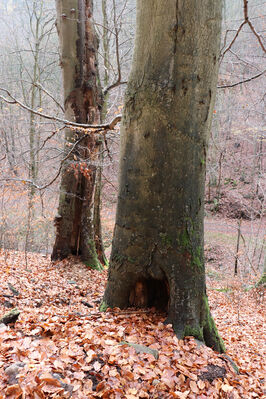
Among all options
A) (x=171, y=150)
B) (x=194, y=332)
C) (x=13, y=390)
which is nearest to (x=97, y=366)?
(x=13, y=390)

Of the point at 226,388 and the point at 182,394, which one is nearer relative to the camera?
the point at 182,394

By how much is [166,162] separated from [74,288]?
3.78 metres

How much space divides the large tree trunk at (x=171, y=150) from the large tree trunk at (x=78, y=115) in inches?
131

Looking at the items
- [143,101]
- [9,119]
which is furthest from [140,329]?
[9,119]

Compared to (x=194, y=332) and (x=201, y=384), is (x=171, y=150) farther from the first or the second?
(x=201, y=384)

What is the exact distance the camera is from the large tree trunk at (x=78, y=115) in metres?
5.85

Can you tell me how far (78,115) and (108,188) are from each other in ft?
40.3

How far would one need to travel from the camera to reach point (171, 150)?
7.66 feet

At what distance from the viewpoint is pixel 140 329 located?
92.8 inches

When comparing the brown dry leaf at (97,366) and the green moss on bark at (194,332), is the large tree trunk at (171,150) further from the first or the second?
the brown dry leaf at (97,366)

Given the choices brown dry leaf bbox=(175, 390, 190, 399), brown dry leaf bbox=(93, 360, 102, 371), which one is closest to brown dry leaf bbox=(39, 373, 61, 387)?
brown dry leaf bbox=(93, 360, 102, 371)

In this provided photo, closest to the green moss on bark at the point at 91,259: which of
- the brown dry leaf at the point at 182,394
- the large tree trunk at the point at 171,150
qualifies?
the large tree trunk at the point at 171,150

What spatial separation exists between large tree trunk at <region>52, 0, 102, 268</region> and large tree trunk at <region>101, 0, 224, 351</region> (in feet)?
10.9

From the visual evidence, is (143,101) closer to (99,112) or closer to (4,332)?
(4,332)
